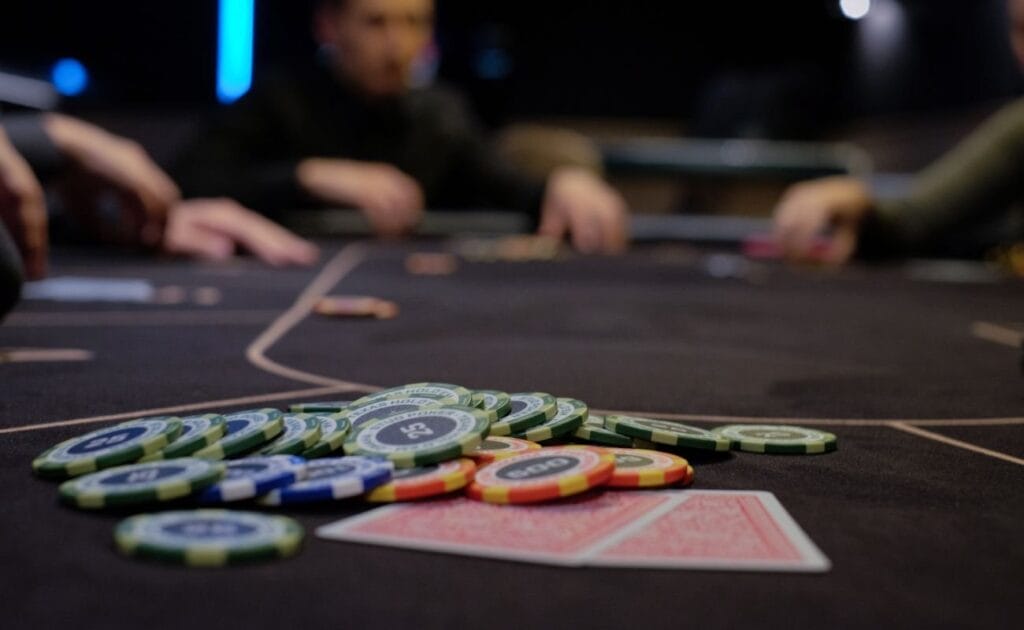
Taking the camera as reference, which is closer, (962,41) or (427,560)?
(427,560)

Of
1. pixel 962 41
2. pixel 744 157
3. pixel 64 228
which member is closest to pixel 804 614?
pixel 64 228

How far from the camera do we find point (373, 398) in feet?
3.92

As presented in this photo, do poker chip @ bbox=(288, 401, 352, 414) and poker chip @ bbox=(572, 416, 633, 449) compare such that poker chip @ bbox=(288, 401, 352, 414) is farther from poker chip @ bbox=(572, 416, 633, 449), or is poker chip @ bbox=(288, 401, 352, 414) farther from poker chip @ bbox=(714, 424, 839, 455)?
poker chip @ bbox=(714, 424, 839, 455)

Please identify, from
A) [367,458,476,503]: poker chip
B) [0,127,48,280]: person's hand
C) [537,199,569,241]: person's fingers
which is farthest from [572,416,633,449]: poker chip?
[537,199,569,241]: person's fingers

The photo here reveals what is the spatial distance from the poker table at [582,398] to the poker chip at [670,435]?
0.02 meters

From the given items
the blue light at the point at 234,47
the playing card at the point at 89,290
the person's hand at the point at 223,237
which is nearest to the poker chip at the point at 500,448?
the playing card at the point at 89,290

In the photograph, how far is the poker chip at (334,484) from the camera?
0.85 meters

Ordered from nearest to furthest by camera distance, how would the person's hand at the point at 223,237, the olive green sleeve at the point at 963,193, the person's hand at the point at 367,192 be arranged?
the person's hand at the point at 223,237 < the olive green sleeve at the point at 963,193 < the person's hand at the point at 367,192

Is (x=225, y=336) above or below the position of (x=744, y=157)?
below

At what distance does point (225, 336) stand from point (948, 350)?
1523 millimetres

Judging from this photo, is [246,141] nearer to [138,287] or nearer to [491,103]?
[138,287]

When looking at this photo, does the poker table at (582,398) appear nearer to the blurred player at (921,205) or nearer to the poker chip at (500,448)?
the poker chip at (500,448)

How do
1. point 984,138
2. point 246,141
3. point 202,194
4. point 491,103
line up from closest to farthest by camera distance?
point 984,138
point 202,194
point 246,141
point 491,103

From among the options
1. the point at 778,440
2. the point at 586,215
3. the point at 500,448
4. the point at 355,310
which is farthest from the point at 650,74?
the point at 500,448
